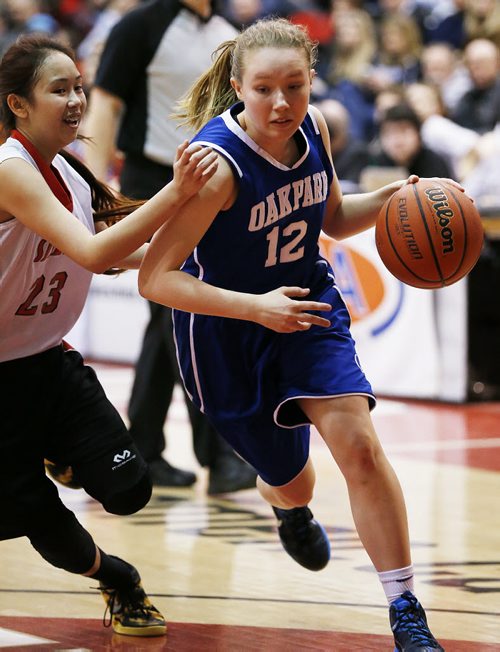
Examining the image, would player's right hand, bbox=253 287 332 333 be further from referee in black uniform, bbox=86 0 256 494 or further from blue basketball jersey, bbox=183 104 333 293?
referee in black uniform, bbox=86 0 256 494

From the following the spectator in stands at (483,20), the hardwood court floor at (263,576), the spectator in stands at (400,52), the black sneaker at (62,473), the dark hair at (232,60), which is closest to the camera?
the dark hair at (232,60)

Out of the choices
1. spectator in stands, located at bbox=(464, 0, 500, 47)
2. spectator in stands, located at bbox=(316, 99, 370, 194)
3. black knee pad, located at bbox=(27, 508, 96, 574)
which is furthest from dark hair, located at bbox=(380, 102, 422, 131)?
black knee pad, located at bbox=(27, 508, 96, 574)

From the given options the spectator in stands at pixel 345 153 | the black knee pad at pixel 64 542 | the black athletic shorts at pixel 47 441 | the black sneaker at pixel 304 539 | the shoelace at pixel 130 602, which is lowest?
the shoelace at pixel 130 602

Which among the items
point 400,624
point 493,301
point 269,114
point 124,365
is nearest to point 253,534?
point 400,624

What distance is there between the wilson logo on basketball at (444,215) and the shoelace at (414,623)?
36.4 inches

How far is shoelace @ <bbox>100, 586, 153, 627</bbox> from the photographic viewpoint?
144 inches

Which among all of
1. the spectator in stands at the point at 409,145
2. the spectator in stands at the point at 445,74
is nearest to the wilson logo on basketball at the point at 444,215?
the spectator in stands at the point at 409,145

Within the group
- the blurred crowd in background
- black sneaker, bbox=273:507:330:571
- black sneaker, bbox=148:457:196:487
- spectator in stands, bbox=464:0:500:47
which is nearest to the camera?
black sneaker, bbox=273:507:330:571

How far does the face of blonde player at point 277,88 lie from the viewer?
330 centimetres

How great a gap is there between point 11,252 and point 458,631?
62.8 inches

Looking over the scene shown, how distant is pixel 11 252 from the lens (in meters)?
3.48

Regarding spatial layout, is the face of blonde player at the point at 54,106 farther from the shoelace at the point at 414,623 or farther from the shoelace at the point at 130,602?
the shoelace at the point at 414,623

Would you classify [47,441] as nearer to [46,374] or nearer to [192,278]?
[46,374]

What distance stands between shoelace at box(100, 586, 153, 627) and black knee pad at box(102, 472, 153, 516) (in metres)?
0.27
